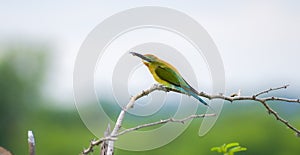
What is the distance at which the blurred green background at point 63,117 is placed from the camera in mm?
19609

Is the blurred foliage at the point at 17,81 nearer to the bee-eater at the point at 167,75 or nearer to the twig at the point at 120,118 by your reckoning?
the bee-eater at the point at 167,75

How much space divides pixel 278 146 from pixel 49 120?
7492 millimetres

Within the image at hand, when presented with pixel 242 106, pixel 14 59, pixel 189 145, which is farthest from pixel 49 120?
pixel 242 106

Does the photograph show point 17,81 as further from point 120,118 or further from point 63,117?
point 120,118

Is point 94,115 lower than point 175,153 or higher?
lower

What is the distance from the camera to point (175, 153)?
20.1m

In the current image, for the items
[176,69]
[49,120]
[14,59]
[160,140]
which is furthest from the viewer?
[49,120]

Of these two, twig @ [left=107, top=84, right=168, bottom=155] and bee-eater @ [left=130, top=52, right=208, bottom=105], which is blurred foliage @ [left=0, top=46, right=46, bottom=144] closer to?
bee-eater @ [left=130, top=52, right=208, bottom=105]

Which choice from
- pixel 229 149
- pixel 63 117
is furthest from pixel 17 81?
pixel 229 149

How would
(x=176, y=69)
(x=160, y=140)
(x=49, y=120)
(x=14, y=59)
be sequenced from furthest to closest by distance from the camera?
1. (x=49, y=120)
2. (x=14, y=59)
3. (x=176, y=69)
4. (x=160, y=140)

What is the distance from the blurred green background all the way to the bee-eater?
1787 centimetres

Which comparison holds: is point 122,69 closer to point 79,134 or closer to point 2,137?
point 2,137

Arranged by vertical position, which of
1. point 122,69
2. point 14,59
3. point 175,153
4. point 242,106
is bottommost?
point 122,69

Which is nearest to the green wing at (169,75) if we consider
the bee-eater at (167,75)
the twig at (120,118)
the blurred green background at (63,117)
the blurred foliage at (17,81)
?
the bee-eater at (167,75)
